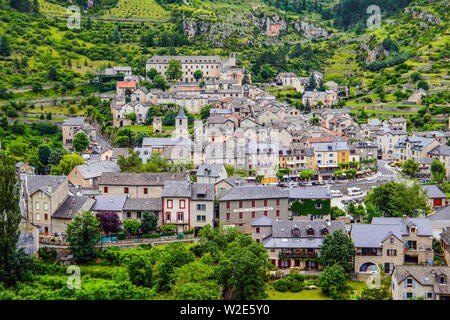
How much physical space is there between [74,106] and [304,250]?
67915 millimetres

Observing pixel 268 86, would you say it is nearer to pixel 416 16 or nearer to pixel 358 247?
pixel 416 16

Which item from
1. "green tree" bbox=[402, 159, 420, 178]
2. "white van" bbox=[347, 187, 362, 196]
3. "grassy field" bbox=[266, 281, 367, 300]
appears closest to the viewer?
"grassy field" bbox=[266, 281, 367, 300]

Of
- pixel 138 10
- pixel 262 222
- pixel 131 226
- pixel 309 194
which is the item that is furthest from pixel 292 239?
pixel 138 10

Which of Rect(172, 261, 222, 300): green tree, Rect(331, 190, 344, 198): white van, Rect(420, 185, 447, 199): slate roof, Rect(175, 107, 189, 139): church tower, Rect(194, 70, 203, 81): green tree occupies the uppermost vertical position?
Rect(194, 70, 203, 81): green tree

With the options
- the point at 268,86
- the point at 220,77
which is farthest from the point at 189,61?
the point at 268,86

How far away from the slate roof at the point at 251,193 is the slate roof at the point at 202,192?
1.05 meters

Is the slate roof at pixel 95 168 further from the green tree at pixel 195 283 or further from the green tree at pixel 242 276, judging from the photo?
the green tree at pixel 242 276

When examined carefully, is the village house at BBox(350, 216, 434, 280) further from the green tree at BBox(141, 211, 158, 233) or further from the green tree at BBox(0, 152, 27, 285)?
the green tree at BBox(0, 152, 27, 285)

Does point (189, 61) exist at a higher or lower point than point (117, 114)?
higher

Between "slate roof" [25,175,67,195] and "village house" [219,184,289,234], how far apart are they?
594 inches

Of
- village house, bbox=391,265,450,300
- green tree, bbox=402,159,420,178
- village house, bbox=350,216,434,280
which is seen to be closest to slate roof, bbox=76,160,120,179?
village house, bbox=350,216,434,280

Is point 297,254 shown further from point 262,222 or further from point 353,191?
point 353,191

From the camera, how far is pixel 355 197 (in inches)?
2483

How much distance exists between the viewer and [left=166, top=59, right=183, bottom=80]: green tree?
10783 centimetres
